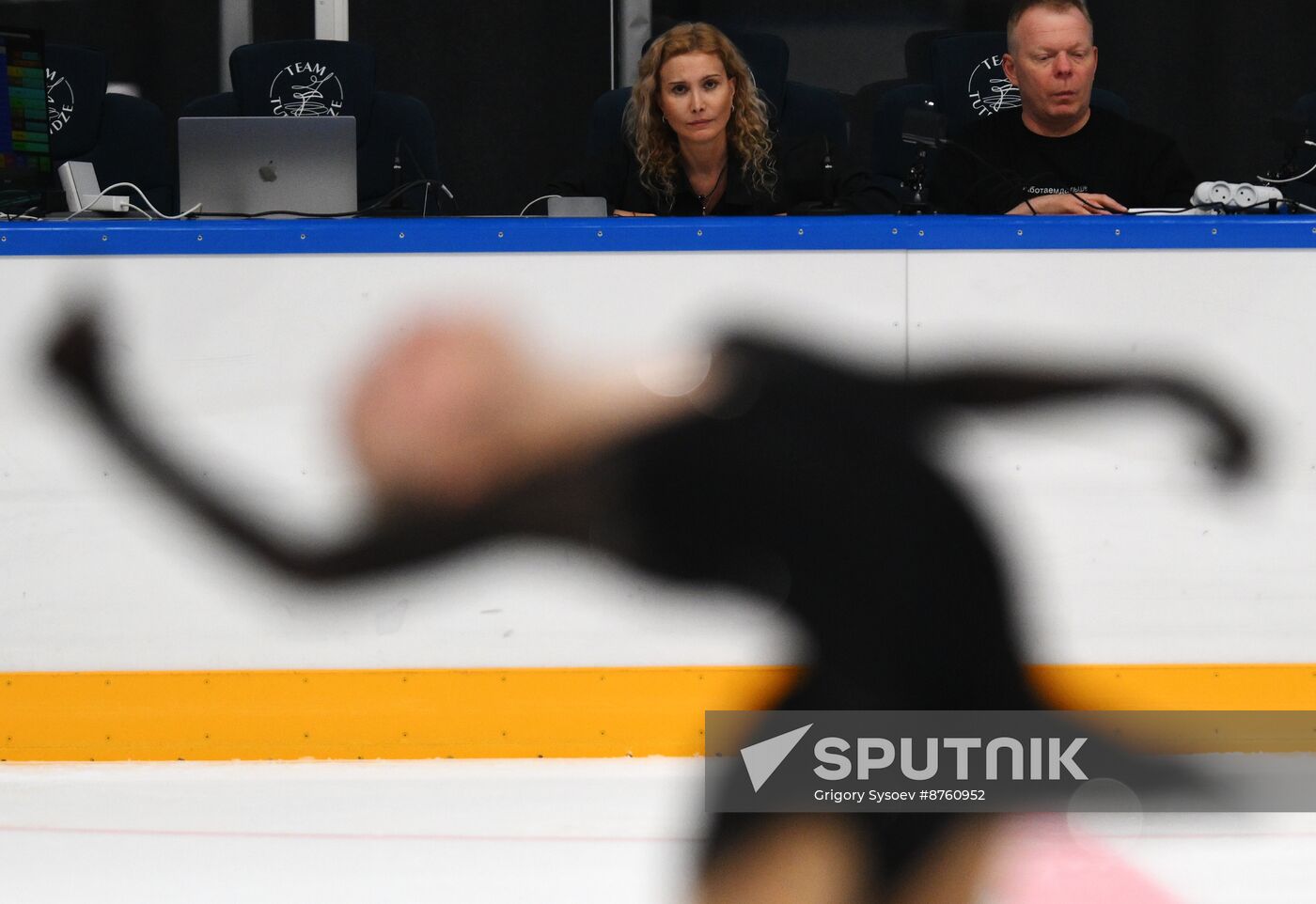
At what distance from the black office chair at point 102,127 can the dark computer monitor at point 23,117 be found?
1.39 metres

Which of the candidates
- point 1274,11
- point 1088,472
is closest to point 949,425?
point 1088,472

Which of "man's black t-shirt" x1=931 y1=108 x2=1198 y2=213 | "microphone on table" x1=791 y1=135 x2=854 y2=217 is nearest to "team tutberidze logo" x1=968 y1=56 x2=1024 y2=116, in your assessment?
"man's black t-shirt" x1=931 y1=108 x2=1198 y2=213

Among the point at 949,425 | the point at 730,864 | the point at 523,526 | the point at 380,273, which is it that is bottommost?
the point at 730,864

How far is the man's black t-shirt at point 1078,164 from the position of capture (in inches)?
93.0

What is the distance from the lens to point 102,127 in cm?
381

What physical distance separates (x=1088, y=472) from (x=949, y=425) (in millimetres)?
209

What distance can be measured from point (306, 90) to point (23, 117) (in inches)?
54.4

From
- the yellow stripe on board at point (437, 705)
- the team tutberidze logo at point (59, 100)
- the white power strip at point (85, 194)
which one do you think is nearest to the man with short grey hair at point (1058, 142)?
the yellow stripe on board at point (437, 705)

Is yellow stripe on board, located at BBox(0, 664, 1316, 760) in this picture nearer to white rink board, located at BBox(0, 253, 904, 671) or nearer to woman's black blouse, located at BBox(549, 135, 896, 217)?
white rink board, located at BBox(0, 253, 904, 671)

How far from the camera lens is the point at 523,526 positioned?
1827mm

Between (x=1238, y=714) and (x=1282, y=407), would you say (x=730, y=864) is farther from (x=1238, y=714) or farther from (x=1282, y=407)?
(x=1282, y=407)

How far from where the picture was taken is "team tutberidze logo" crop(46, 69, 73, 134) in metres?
3.68

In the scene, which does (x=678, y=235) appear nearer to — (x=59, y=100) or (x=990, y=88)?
(x=990, y=88)
